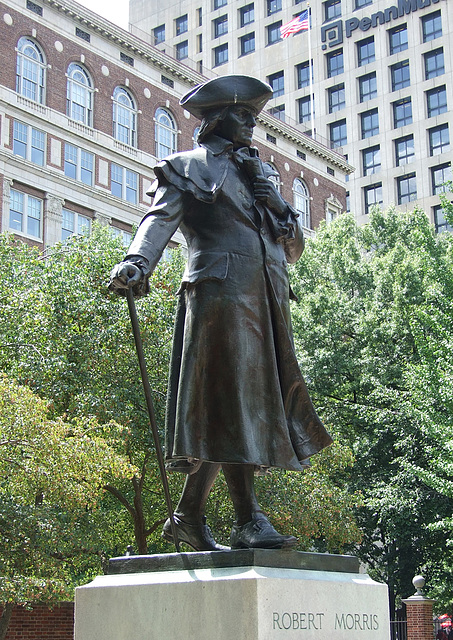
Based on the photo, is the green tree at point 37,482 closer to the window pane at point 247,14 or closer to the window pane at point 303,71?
the window pane at point 303,71

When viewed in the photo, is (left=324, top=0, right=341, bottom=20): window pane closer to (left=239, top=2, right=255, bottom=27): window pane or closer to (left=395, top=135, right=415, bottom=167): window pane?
(left=239, top=2, right=255, bottom=27): window pane

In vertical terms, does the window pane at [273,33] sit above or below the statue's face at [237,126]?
above

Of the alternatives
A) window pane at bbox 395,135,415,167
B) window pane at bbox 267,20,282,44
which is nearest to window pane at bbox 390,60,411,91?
window pane at bbox 395,135,415,167

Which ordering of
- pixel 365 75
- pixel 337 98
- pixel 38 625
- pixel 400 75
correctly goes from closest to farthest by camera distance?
pixel 38 625 → pixel 400 75 → pixel 365 75 → pixel 337 98

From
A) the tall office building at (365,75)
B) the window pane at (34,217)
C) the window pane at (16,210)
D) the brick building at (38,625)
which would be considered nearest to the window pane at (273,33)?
the tall office building at (365,75)

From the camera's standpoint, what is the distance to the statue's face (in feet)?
21.2

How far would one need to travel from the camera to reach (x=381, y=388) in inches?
1156

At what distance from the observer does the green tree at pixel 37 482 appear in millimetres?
16219

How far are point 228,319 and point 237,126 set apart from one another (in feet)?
4.81

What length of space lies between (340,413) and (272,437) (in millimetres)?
26186

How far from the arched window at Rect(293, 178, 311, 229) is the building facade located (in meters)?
9.42

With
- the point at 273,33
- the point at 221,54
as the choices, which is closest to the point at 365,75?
the point at 273,33

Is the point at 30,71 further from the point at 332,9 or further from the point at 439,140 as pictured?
the point at 332,9

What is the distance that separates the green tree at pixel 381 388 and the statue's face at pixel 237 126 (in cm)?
2088
